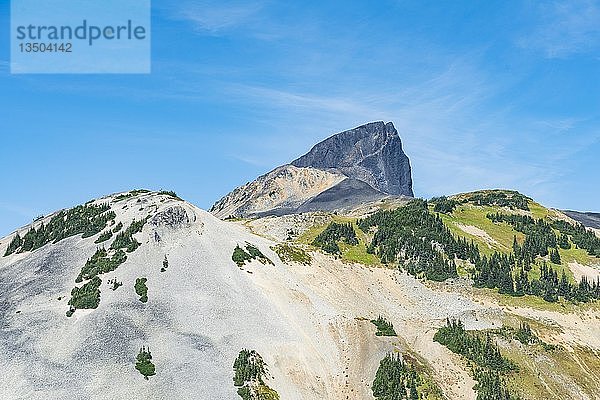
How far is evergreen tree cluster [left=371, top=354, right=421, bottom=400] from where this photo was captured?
64.8 metres

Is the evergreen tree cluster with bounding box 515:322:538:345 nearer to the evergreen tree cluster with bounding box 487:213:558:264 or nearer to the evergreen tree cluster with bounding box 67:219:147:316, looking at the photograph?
the evergreen tree cluster with bounding box 487:213:558:264

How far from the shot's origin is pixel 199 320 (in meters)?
72.5

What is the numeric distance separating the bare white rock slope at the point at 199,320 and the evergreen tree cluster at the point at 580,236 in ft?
145

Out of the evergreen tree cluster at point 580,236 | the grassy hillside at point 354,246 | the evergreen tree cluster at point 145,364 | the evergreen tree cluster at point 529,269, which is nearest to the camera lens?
the evergreen tree cluster at point 145,364

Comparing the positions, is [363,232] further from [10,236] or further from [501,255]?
[10,236]

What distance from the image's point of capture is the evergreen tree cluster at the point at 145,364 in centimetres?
5976

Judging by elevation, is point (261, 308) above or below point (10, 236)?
below

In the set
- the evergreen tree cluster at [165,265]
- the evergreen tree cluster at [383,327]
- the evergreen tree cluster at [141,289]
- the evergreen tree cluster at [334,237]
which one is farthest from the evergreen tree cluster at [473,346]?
Answer: the evergreen tree cluster at [141,289]

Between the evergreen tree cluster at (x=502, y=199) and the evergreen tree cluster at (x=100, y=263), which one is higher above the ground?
the evergreen tree cluster at (x=502, y=199)

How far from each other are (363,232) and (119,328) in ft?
215

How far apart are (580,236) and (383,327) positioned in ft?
235

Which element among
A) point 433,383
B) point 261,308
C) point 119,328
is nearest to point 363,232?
point 261,308

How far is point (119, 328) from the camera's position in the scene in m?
67.2

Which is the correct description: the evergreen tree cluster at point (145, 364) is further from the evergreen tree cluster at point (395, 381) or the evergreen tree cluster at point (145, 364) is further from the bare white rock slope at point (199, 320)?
the evergreen tree cluster at point (395, 381)
